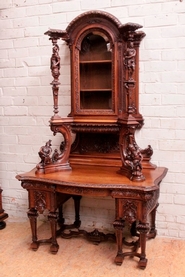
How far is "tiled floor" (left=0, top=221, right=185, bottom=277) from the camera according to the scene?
2.31m

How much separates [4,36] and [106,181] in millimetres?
1771

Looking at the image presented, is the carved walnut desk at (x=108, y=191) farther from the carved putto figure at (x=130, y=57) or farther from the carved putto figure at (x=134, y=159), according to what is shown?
the carved putto figure at (x=130, y=57)

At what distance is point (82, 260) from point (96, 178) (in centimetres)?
65

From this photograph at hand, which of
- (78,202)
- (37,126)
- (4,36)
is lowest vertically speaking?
(78,202)

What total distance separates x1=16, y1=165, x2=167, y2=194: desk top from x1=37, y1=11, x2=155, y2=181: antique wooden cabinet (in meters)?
0.08

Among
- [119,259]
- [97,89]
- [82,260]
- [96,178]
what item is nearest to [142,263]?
[119,259]

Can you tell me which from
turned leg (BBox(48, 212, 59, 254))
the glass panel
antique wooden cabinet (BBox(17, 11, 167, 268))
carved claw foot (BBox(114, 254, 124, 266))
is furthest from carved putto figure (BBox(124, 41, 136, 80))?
carved claw foot (BBox(114, 254, 124, 266))

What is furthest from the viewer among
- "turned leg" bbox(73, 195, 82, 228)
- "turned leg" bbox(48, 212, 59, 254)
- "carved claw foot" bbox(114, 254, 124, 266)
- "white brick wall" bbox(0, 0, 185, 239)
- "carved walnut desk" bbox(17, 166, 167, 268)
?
"turned leg" bbox(73, 195, 82, 228)

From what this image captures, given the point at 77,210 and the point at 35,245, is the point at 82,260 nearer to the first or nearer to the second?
the point at 35,245

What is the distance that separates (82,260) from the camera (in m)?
2.49

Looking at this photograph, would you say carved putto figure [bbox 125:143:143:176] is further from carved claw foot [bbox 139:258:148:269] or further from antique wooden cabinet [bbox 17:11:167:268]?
carved claw foot [bbox 139:258:148:269]

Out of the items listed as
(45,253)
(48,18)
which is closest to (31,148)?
(45,253)

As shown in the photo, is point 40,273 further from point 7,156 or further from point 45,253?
point 7,156

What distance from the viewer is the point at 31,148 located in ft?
10.4
